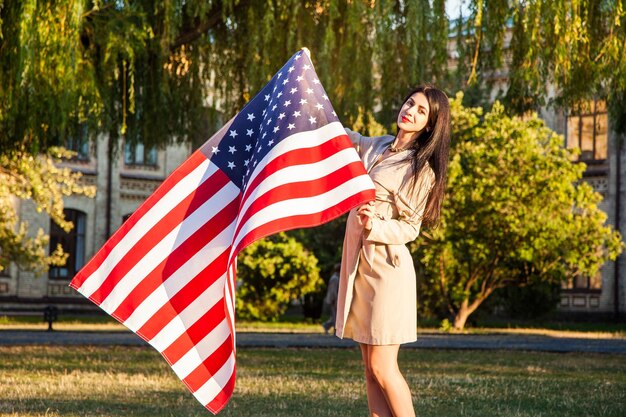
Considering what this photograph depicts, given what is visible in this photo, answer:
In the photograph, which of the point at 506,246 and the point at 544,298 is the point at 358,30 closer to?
the point at 506,246

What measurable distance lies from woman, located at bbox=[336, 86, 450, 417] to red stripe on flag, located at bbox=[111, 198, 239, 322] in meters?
0.82

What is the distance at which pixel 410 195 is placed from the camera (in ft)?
18.2

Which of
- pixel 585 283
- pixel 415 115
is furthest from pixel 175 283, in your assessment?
pixel 585 283

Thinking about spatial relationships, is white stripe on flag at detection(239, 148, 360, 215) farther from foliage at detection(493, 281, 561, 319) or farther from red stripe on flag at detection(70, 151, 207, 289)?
foliage at detection(493, 281, 561, 319)

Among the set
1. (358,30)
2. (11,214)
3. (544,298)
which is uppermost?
(358,30)

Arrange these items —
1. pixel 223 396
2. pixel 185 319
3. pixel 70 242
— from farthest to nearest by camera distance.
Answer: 1. pixel 70 242
2. pixel 185 319
3. pixel 223 396

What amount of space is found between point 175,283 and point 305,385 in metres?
5.10

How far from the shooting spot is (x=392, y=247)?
18.0 ft

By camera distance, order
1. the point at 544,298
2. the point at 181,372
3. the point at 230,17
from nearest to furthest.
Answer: the point at 181,372
the point at 230,17
the point at 544,298

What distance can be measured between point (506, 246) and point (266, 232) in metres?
23.7

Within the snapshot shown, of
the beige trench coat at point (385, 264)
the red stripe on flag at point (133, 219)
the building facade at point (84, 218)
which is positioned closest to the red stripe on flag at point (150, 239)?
the red stripe on flag at point (133, 219)

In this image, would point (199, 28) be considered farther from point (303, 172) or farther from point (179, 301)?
point (303, 172)

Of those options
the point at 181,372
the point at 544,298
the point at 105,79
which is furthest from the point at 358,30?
the point at 544,298

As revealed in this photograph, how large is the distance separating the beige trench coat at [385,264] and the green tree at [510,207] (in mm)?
22345
